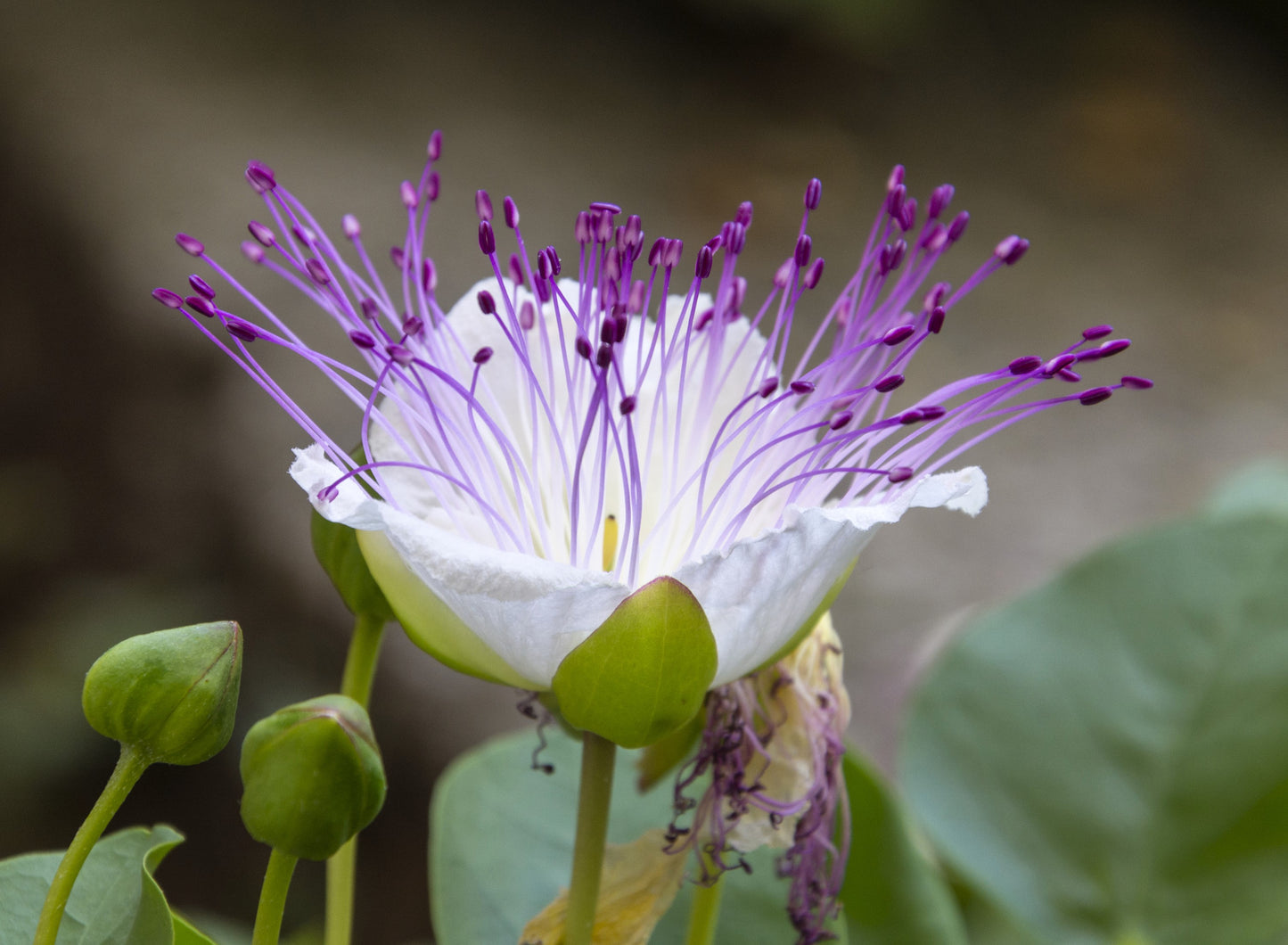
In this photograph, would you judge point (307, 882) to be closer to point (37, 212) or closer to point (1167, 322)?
point (37, 212)

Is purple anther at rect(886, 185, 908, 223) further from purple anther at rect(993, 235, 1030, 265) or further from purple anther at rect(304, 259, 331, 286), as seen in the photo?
purple anther at rect(304, 259, 331, 286)

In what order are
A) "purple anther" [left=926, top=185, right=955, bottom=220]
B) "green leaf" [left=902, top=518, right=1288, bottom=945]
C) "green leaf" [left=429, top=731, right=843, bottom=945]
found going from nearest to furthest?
"purple anther" [left=926, top=185, right=955, bottom=220]
"green leaf" [left=429, top=731, right=843, bottom=945]
"green leaf" [left=902, top=518, right=1288, bottom=945]

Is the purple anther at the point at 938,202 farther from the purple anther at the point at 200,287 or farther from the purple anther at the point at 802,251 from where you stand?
the purple anther at the point at 200,287

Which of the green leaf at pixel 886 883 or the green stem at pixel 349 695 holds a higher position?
the green stem at pixel 349 695

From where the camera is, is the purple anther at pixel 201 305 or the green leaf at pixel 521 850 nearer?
the purple anther at pixel 201 305

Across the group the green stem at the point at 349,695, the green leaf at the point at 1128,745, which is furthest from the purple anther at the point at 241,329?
the green leaf at the point at 1128,745

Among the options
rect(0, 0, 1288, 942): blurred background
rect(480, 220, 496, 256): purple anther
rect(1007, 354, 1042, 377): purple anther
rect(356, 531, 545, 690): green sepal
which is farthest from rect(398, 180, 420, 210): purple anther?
rect(0, 0, 1288, 942): blurred background
